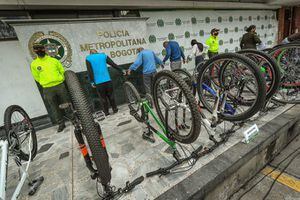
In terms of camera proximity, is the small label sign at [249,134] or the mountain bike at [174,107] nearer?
the mountain bike at [174,107]

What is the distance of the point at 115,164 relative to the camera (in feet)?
5.93

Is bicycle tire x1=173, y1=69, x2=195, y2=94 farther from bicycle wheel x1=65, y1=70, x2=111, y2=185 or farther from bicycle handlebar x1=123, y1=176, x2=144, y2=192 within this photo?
bicycle wheel x1=65, y1=70, x2=111, y2=185

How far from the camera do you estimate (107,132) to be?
2635 mm

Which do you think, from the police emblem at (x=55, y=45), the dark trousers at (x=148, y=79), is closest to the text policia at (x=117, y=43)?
the police emblem at (x=55, y=45)

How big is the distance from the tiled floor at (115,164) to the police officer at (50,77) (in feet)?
2.31

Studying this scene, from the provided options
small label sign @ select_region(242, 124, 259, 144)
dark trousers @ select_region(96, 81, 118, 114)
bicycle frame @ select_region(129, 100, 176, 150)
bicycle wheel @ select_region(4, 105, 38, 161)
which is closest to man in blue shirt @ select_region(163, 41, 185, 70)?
dark trousers @ select_region(96, 81, 118, 114)

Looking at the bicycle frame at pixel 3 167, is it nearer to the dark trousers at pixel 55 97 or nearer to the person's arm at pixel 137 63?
the dark trousers at pixel 55 97

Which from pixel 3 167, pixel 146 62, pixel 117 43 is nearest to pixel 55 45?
pixel 117 43

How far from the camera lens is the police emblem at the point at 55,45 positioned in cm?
280

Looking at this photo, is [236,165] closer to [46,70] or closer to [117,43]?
[46,70]

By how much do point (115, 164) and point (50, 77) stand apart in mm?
2011

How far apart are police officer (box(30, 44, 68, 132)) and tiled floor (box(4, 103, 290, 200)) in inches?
27.7

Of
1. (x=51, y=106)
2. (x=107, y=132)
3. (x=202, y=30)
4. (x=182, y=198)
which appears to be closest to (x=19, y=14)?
(x=51, y=106)

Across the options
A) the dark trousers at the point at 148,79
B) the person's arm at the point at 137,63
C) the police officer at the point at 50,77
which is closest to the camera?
the police officer at the point at 50,77
